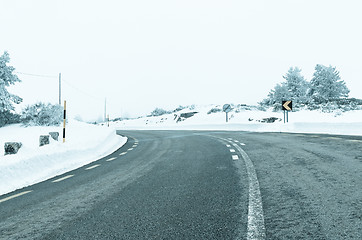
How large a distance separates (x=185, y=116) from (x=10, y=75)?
33.3 m

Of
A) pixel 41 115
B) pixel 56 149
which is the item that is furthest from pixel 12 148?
pixel 41 115

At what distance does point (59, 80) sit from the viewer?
44.9m

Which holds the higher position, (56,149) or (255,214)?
(56,149)

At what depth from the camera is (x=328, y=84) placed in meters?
57.7

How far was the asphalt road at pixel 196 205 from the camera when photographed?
279 centimetres

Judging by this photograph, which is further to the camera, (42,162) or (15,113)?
(15,113)

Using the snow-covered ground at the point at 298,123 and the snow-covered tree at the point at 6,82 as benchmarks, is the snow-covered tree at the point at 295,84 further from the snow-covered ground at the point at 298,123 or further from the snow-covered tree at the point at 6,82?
the snow-covered tree at the point at 6,82

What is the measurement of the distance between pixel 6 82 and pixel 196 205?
2121 centimetres

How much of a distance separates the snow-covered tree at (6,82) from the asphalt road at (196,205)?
1585cm

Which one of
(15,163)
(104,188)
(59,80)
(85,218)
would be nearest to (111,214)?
(85,218)

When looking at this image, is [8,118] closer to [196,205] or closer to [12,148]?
[12,148]

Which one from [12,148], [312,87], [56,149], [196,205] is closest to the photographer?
[196,205]

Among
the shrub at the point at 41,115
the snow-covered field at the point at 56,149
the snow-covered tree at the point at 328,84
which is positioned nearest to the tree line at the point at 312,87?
the snow-covered tree at the point at 328,84

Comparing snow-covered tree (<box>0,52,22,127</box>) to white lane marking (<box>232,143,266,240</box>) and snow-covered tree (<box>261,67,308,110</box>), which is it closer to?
white lane marking (<box>232,143,266,240</box>)
